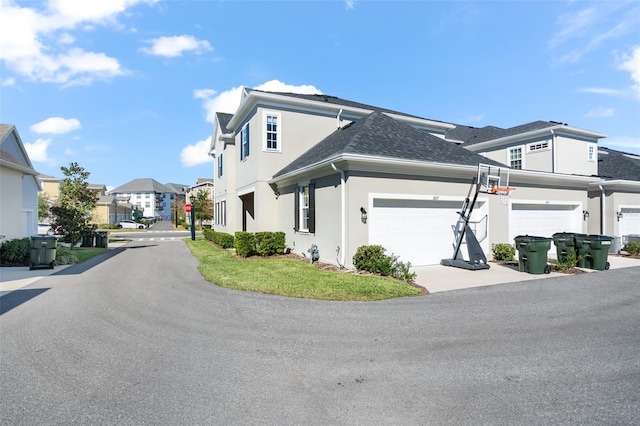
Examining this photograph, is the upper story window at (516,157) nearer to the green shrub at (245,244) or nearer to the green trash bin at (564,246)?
the green trash bin at (564,246)

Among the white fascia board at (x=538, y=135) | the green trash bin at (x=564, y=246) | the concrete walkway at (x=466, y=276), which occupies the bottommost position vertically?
the concrete walkway at (x=466, y=276)

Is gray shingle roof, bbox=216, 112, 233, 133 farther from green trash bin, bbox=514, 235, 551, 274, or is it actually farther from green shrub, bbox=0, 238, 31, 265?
green trash bin, bbox=514, 235, 551, 274

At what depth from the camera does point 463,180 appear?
11.7 m

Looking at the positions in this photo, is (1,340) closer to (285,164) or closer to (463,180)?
(285,164)

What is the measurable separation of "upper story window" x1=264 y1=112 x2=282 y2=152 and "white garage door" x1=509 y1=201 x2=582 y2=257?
990 cm

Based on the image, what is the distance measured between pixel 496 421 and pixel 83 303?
744cm

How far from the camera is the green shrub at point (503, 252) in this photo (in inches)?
471

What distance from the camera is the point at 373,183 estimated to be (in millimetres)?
10117

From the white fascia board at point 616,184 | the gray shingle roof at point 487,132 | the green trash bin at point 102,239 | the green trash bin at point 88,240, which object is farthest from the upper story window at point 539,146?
the green trash bin at point 88,240

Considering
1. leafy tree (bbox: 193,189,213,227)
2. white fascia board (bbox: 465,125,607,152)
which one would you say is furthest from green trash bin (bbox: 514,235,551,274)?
leafy tree (bbox: 193,189,213,227)

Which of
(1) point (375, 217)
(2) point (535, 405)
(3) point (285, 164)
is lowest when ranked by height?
(2) point (535, 405)

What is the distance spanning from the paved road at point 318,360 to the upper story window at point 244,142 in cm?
1027

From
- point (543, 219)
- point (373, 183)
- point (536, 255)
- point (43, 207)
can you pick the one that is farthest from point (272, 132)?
point (43, 207)

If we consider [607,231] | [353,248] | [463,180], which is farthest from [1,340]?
[607,231]
